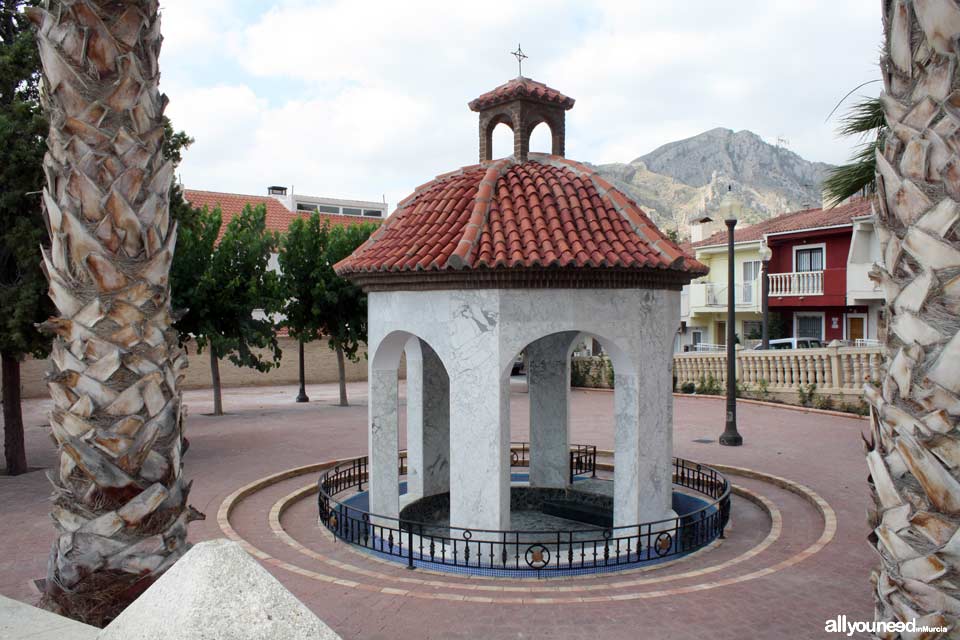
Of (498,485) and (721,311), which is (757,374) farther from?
(498,485)

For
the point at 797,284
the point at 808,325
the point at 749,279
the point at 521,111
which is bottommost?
the point at 808,325

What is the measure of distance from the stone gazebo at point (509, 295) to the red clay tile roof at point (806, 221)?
20883 millimetres

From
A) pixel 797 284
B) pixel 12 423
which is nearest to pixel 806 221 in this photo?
pixel 797 284

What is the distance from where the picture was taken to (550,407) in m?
14.2

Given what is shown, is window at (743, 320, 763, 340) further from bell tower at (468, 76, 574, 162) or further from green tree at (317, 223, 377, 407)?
bell tower at (468, 76, 574, 162)

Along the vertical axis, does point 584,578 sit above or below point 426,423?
below

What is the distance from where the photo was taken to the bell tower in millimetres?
11875

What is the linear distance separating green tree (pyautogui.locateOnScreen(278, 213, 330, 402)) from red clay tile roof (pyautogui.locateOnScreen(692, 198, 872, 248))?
20.2 m

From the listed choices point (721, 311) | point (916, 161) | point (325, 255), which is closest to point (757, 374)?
point (721, 311)

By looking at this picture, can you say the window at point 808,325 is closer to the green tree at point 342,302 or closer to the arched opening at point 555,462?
the green tree at point 342,302

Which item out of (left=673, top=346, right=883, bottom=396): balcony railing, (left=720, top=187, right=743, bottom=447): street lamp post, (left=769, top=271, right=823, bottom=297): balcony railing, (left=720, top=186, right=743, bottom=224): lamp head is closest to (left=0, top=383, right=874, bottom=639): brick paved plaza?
(left=720, top=187, right=743, bottom=447): street lamp post

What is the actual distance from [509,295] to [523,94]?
3877 mm

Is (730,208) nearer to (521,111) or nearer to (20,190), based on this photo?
(521,111)

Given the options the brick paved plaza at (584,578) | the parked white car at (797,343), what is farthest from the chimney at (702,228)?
the brick paved plaza at (584,578)
